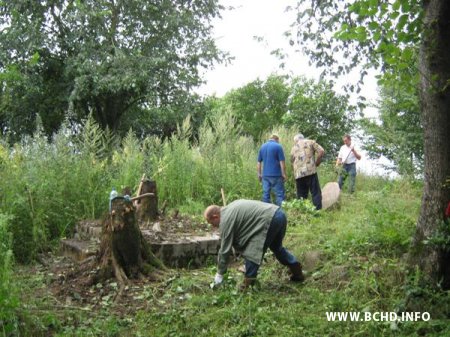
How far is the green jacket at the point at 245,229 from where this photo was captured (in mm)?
5398

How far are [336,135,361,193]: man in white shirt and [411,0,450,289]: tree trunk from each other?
28.1 feet

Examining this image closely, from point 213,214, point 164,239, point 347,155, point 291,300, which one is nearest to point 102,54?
point 347,155

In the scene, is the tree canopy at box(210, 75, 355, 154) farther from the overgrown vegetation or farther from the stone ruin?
the overgrown vegetation

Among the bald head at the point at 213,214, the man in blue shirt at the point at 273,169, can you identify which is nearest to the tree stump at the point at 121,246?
the bald head at the point at 213,214

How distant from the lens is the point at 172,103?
62.5ft

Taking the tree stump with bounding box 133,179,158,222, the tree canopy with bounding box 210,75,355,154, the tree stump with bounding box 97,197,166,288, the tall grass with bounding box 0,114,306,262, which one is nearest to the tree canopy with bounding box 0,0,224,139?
the tree canopy with bounding box 210,75,355,154

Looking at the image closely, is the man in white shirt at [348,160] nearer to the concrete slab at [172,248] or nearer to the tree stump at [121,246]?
the concrete slab at [172,248]

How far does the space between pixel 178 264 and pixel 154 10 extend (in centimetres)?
1405

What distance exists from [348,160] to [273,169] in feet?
14.2

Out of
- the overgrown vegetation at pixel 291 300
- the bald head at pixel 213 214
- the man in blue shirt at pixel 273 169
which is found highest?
the man in blue shirt at pixel 273 169

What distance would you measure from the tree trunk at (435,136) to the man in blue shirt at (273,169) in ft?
17.0

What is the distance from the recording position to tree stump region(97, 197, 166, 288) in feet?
19.1

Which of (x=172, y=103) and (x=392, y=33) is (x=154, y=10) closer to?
(x=172, y=103)

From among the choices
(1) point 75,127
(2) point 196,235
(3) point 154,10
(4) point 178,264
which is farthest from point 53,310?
(3) point 154,10
